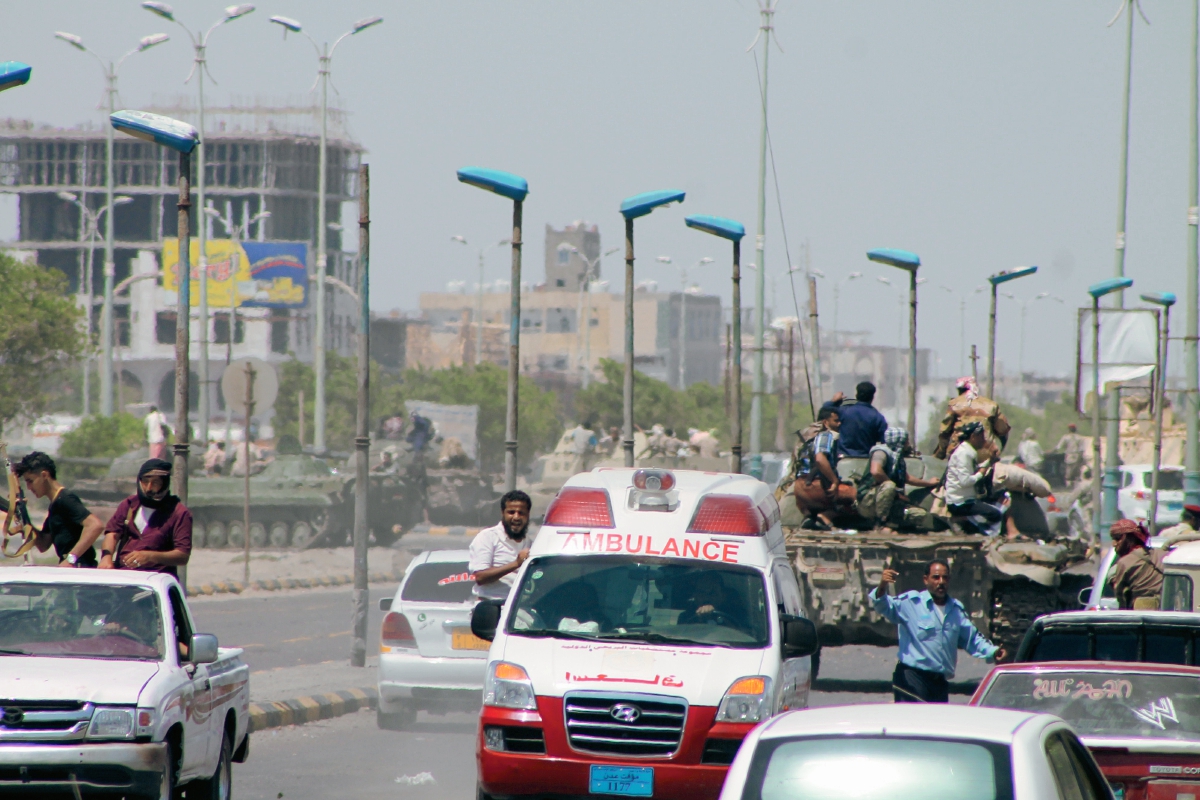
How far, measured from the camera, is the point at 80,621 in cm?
859

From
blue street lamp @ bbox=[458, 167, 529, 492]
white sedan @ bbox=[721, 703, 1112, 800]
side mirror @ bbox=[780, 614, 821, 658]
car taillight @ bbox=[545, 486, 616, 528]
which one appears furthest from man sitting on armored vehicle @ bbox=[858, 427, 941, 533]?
white sedan @ bbox=[721, 703, 1112, 800]

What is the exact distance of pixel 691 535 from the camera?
9.54m

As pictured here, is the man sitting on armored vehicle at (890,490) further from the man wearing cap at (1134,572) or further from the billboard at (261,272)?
the billboard at (261,272)

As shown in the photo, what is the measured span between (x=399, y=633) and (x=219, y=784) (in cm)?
390

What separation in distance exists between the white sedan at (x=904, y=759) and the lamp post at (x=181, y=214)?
8.57 m

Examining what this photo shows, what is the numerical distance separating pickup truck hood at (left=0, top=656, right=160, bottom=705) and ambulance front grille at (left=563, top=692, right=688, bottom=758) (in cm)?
215

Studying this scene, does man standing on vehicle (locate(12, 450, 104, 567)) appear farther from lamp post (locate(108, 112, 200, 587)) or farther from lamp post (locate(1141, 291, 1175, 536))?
lamp post (locate(1141, 291, 1175, 536))

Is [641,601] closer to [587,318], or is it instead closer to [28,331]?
[28,331]

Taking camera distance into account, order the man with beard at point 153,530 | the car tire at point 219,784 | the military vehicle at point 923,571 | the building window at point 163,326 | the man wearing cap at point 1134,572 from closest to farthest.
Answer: the car tire at point 219,784 < the man with beard at point 153,530 < the man wearing cap at point 1134,572 < the military vehicle at point 923,571 < the building window at point 163,326

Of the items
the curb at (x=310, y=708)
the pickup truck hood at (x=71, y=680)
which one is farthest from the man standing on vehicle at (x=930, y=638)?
the curb at (x=310, y=708)

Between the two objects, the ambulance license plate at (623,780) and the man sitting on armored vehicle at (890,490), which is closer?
the ambulance license plate at (623,780)

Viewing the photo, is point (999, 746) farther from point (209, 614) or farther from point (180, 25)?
point (180, 25)

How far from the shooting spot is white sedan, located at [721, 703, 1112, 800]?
4.82m

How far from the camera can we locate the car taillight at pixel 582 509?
380 inches
